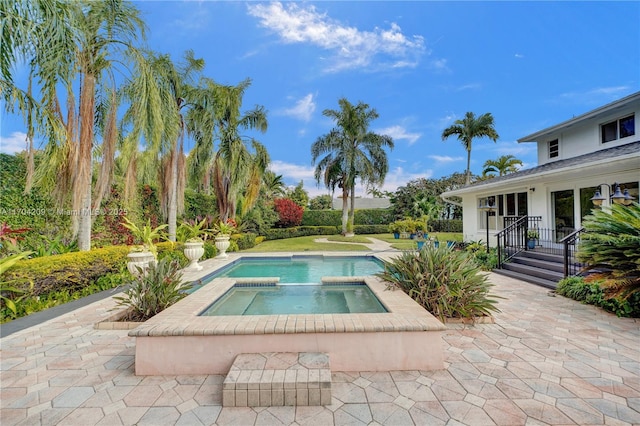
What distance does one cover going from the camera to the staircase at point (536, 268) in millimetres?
7132

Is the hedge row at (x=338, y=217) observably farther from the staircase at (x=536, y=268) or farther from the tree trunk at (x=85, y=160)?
the tree trunk at (x=85, y=160)

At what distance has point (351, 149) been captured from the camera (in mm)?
20625

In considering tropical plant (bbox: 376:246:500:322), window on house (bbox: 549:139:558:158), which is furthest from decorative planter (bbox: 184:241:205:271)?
window on house (bbox: 549:139:558:158)

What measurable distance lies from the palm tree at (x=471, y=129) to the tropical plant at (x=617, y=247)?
878 inches

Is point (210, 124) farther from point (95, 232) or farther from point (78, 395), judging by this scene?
point (78, 395)

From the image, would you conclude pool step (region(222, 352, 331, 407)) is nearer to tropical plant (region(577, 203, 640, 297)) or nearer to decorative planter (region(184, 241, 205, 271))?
tropical plant (region(577, 203, 640, 297))

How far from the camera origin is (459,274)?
4.83 m

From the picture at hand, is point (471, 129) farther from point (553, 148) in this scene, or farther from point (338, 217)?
point (338, 217)

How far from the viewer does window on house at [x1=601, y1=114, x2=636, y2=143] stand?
9648 millimetres

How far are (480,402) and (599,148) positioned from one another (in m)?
12.7

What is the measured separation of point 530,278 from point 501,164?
84.1 feet

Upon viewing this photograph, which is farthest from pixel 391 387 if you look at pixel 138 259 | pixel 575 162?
pixel 575 162

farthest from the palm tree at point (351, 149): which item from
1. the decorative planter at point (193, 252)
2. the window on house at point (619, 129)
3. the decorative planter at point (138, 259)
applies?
the decorative planter at point (138, 259)

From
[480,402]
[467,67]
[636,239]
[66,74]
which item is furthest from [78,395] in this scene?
[467,67]
